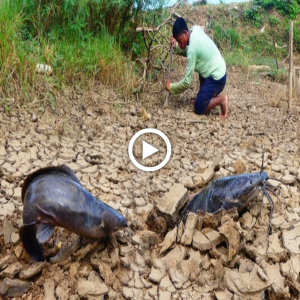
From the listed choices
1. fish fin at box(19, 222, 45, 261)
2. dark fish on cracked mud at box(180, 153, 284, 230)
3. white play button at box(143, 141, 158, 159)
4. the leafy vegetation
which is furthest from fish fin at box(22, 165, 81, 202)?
the leafy vegetation

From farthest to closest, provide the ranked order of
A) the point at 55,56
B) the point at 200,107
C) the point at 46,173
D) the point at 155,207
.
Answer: the point at 200,107 → the point at 55,56 → the point at 155,207 → the point at 46,173

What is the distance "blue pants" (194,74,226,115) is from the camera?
14.1ft

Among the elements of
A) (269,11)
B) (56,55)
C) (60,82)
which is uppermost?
(269,11)

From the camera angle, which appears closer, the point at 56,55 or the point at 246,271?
the point at 246,271

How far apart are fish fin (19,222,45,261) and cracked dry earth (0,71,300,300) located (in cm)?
5

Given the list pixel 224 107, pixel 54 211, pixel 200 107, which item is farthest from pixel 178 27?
pixel 54 211

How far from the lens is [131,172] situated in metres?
3.12

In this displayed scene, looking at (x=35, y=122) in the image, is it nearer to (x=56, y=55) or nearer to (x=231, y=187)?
(x=56, y=55)

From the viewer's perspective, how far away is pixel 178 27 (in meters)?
4.12

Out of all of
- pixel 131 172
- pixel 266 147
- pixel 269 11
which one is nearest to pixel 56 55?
pixel 131 172

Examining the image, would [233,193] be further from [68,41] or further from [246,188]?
[68,41]

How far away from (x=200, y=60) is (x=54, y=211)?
299cm

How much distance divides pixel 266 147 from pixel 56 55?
91.5 inches

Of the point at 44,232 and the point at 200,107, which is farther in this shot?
the point at 200,107
